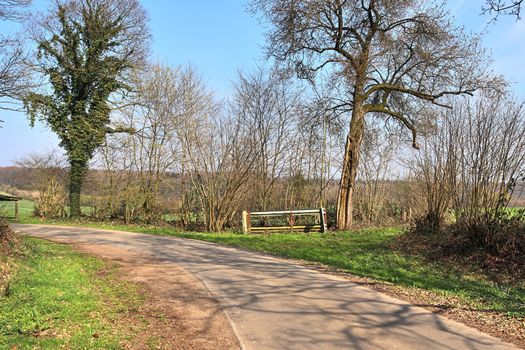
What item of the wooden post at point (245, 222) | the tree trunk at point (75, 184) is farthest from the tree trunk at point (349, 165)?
the tree trunk at point (75, 184)

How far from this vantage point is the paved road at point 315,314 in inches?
213

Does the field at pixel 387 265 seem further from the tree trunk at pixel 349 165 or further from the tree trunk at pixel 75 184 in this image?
the tree trunk at pixel 75 184

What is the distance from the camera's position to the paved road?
541 centimetres

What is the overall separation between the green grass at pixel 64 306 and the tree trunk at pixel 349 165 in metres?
12.2

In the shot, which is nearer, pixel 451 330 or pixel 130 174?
pixel 451 330

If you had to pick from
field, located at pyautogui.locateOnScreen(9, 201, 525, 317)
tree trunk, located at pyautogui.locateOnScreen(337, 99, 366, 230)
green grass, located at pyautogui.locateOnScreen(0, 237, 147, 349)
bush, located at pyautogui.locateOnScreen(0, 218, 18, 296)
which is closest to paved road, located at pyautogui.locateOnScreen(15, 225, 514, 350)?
field, located at pyautogui.locateOnScreen(9, 201, 525, 317)

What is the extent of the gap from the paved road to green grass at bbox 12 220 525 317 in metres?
1.39

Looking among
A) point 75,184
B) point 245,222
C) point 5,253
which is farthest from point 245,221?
point 75,184

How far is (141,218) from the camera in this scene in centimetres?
2584

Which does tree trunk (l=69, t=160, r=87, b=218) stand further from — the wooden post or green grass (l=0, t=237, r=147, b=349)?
green grass (l=0, t=237, r=147, b=349)

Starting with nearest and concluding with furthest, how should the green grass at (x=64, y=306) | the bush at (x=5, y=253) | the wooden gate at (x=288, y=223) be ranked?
the green grass at (x=64, y=306)
the bush at (x=5, y=253)
the wooden gate at (x=288, y=223)

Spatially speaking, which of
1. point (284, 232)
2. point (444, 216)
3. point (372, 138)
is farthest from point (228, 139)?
point (444, 216)

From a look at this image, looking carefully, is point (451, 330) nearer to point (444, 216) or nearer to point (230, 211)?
point (444, 216)

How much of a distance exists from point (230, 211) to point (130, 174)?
24.3 ft
